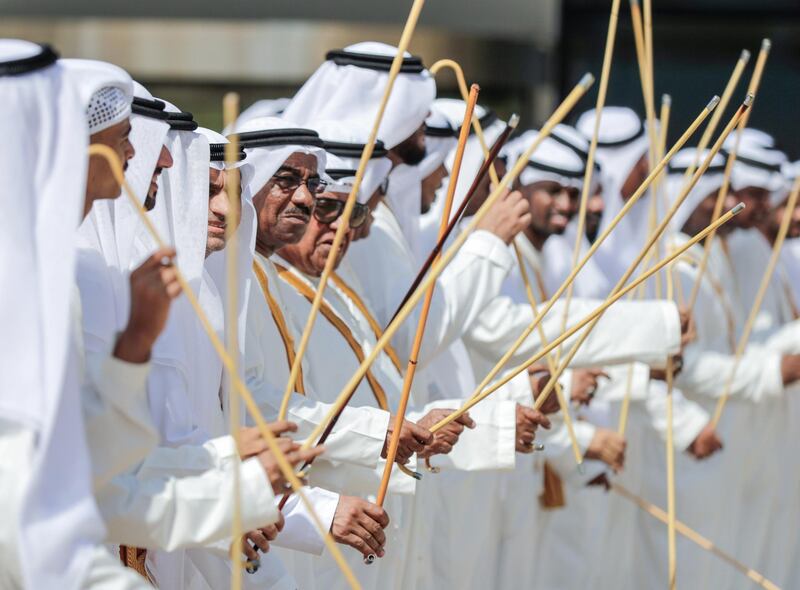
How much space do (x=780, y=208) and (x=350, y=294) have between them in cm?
385

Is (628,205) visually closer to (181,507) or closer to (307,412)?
(307,412)

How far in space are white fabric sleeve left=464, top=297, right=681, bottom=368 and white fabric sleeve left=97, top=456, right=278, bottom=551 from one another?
258 centimetres

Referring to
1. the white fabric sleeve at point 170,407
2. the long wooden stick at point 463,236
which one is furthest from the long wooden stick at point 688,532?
the white fabric sleeve at point 170,407

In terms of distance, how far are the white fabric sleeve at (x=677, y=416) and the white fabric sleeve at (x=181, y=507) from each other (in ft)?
12.8

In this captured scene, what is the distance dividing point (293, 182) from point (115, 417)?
5.11 feet

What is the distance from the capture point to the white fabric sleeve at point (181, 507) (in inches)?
127

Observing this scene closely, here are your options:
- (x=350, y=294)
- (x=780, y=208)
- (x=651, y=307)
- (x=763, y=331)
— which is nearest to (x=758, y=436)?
(x=763, y=331)

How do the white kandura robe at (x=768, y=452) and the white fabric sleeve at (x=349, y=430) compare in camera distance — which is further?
the white kandura robe at (x=768, y=452)

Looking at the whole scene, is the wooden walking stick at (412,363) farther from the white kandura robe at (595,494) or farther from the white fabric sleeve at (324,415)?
the white kandura robe at (595,494)

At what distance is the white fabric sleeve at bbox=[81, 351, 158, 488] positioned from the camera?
3.09 metres

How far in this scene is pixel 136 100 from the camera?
3.91 m

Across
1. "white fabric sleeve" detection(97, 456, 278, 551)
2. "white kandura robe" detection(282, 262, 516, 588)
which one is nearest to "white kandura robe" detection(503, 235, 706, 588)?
"white kandura robe" detection(282, 262, 516, 588)

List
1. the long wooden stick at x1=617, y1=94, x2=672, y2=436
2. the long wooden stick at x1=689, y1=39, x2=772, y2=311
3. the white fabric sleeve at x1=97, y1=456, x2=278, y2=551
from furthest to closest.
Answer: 1. the long wooden stick at x1=617, y1=94, x2=672, y2=436
2. the long wooden stick at x1=689, y1=39, x2=772, y2=311
3. the white fabric sleeve at x1=97, y1=456, x2=278, y2=551

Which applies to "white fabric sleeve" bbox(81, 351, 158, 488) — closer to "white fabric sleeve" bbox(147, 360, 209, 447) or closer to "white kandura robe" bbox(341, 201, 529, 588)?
"white fabric sleeve" bbox(147, 360, 209, 447)
